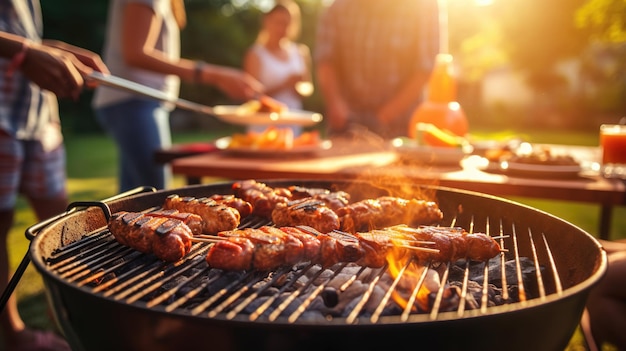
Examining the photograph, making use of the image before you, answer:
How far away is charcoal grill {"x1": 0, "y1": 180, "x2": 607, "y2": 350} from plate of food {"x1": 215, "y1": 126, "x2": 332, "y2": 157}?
3.76 ft

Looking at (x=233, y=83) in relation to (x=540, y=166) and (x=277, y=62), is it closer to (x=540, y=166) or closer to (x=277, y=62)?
(x=540, y=166)

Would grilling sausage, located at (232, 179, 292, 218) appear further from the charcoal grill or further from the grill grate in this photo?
the grill grate

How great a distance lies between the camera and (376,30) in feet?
16.0

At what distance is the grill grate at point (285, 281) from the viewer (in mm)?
1335

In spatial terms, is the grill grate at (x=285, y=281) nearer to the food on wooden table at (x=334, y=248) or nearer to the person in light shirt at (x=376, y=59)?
the food on wooden table at (x=334, y=248)

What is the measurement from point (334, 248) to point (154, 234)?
2.05 feet

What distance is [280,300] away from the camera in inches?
56.4

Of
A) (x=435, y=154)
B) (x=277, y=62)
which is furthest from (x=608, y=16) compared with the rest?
(x=277, y=62)

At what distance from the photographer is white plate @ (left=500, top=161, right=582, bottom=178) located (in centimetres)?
261

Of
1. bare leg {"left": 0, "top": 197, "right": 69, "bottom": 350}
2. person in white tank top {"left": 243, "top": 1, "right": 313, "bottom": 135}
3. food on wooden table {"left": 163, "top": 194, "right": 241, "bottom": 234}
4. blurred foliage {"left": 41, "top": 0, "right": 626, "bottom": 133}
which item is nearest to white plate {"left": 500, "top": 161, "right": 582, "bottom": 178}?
food on wooden table {"left": 163, "top": 194, "right": 241, "bottom": 234}

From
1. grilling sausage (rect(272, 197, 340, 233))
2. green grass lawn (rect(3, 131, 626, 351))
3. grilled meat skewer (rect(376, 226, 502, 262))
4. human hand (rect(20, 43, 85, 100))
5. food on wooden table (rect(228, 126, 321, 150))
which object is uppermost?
human hand (rect(20, 43, 85, 100))

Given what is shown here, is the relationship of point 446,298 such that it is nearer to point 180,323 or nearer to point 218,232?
point 180,323

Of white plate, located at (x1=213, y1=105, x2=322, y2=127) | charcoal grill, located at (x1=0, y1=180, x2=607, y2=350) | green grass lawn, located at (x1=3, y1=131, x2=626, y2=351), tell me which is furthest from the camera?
green grass lawn, located at (x1=3, y1=131, x2=626, y2=351)

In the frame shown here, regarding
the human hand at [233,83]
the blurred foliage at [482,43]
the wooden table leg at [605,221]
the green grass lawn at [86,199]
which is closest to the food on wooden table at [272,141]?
the human hand at [233,83]
